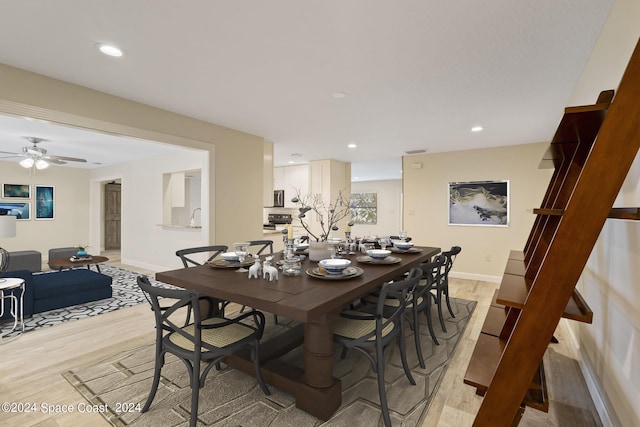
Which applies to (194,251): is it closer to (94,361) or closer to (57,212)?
(94,361)

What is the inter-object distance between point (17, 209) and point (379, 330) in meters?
9.20

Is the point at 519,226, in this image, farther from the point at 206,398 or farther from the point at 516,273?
the point at 206,398

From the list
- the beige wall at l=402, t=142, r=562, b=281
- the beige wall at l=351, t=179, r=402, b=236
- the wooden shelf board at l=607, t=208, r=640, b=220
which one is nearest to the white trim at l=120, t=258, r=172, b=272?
the beige wall at l=402, t=142, r=562, b=281

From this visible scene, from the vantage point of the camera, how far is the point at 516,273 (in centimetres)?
151

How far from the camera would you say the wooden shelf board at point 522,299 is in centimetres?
94

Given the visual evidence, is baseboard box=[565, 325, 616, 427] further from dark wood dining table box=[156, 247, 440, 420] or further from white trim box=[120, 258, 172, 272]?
white trim box=[120, 258, 172, 272]

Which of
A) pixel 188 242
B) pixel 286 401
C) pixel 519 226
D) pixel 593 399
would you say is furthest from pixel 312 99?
pixel 519 226

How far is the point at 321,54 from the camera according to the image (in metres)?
2.19

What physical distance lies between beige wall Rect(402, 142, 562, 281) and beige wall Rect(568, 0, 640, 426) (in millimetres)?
3120

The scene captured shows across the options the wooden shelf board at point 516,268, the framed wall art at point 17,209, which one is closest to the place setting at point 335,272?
the wooden shelf board at point 516,268

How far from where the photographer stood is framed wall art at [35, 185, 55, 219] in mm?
7277

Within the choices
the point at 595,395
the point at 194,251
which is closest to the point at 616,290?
the point at 595,395

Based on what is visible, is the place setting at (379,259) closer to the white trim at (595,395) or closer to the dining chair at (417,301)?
the dining chair at (417,301)

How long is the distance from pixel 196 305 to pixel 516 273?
5.48ft
